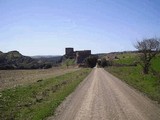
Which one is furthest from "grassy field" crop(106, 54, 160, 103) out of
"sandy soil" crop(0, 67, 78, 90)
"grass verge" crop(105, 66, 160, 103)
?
"sandy soil" crop(0, 67, 78, 90)

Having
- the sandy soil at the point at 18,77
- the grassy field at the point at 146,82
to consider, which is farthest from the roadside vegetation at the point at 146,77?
the sandy soil at the point at 18,77

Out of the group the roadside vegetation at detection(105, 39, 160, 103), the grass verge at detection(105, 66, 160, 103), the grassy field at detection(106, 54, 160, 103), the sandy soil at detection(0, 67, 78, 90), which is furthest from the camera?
Answer: the sandy soil at detection(0, 67, 78, 90)

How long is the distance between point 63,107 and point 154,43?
47734 mm

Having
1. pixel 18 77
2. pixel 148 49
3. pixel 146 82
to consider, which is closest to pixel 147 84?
pixel 146 82

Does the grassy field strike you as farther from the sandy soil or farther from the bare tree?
the sandy soil

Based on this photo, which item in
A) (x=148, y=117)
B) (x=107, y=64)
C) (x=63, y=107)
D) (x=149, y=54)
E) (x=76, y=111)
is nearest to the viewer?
(x=148, y=117)

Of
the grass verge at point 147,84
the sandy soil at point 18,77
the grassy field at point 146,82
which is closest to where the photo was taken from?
the grass verge at point 147,84

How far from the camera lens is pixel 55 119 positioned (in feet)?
51.5

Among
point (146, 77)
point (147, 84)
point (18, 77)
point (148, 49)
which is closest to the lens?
point (147, 84)

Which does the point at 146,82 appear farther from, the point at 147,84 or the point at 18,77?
the point at 18,77

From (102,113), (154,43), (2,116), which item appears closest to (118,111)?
(102,113)

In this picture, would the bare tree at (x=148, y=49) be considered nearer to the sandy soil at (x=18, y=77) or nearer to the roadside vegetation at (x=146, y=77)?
the roadside vegetation at (x=146, y=77)

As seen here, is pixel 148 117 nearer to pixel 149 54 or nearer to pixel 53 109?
pixel 53 109

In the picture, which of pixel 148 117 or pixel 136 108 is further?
pixel 136 108
